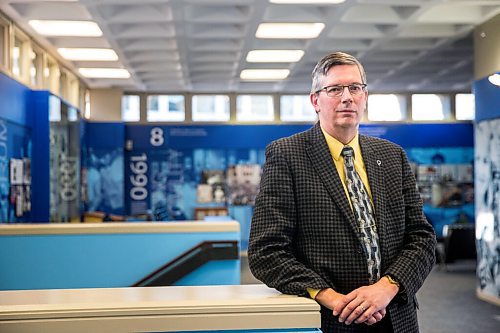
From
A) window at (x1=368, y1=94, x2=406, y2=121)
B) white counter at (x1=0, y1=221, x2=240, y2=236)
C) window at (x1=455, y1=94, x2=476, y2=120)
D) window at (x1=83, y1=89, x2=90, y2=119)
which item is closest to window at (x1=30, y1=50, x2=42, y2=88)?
window at (x1=83, y1=89, x2=90, y2=119)

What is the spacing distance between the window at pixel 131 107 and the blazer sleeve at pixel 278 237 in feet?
42.5

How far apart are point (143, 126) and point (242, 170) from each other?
248 cm

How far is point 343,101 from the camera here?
206 cm

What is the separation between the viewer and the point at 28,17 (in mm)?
8125

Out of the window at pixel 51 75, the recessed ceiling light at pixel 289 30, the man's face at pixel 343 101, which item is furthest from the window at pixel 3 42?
the man's face at pixel 343 101

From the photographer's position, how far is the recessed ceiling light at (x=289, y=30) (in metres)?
8.93

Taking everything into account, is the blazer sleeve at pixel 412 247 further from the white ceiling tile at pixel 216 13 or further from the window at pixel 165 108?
the window at pixel 165 108

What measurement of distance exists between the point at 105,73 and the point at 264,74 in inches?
124

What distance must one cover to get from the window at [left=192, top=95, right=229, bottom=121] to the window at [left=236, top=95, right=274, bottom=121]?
311 mm

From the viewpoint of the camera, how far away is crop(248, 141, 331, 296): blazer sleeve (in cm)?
199

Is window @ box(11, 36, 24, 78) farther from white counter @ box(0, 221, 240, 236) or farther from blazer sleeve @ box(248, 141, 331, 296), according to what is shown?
blazer sleeve @ box(248, 141, 331, 296)

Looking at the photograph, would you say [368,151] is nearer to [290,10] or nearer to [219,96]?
[290,10]

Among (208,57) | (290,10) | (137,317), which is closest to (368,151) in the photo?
(137,317)

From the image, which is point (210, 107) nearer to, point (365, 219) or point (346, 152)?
point (346, 152)
